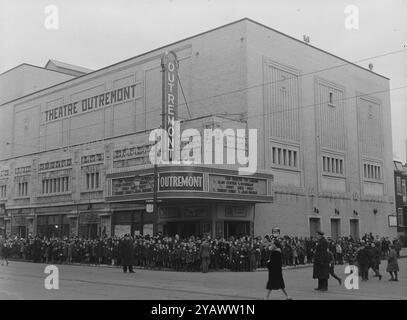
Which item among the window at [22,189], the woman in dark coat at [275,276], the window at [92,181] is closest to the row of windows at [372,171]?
the window at [92,181]

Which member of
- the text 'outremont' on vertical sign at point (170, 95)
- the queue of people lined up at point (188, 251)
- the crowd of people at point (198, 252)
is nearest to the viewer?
the crowd of people at point (198, 252)

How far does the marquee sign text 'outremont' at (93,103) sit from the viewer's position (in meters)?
44.2

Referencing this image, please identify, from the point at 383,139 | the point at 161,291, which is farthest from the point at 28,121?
the point at 161,291

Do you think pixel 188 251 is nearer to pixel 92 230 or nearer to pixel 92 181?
pixel 92 230

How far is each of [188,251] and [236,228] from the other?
825 centimetres

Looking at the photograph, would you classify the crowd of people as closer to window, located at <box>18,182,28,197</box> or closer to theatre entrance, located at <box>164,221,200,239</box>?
theatre entrance, located at <box>164,221,200,239</box>

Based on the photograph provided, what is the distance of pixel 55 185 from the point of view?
1779 inches

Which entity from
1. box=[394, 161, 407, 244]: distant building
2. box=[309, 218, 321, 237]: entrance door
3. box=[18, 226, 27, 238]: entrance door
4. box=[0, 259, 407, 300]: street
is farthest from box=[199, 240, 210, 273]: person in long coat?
box=[394, 161, 407, 244]: distant building

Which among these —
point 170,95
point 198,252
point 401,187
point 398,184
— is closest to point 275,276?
point 198,252

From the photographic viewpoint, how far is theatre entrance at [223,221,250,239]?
1331 inches

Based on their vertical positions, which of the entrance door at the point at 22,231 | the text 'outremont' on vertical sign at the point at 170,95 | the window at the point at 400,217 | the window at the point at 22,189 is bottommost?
the entrance door at the point at 22,231

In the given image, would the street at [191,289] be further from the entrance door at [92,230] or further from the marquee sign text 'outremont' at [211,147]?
the entrance door at [92,230]

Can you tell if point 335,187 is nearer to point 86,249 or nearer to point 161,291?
point 86,249

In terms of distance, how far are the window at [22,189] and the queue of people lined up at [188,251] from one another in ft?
43.6
